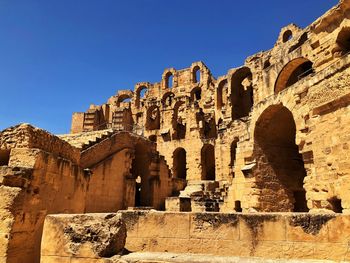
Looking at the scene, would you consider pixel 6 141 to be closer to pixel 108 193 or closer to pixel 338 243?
pixel 338 243

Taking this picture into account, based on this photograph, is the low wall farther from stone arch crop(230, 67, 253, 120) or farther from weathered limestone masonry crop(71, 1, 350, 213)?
stone arch crop(230, 67, 253, 120)

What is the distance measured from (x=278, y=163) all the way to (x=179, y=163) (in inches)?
601

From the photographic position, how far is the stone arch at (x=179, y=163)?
25859 millimetres

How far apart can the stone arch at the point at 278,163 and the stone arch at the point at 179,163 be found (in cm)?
1370

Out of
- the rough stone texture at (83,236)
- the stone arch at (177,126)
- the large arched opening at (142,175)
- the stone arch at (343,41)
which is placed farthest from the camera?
the stone arch at (177,126)

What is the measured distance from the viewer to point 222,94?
30828mm

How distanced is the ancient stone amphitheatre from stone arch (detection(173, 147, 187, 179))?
17.2 ft

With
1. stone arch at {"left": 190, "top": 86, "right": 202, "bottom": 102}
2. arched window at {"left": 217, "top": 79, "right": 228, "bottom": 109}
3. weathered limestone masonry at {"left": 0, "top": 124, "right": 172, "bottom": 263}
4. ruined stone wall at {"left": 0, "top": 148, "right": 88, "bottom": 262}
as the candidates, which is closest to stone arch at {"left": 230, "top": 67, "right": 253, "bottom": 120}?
arched window at {"left": 217, "top": 79, "right": 228, "bottom": 109}

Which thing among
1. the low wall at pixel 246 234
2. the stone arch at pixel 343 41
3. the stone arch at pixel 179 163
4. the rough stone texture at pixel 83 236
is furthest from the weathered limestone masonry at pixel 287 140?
the rough stone texture at pixel 83 236

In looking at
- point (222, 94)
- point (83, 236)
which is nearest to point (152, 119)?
point (222, 94)

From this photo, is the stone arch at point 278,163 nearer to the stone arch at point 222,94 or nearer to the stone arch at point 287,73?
the stone arch at point 287,73

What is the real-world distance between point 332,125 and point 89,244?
7011mm

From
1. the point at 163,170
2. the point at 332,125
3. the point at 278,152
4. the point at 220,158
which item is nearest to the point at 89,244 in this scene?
the point at 332,125

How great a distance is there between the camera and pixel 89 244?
12.7ft
